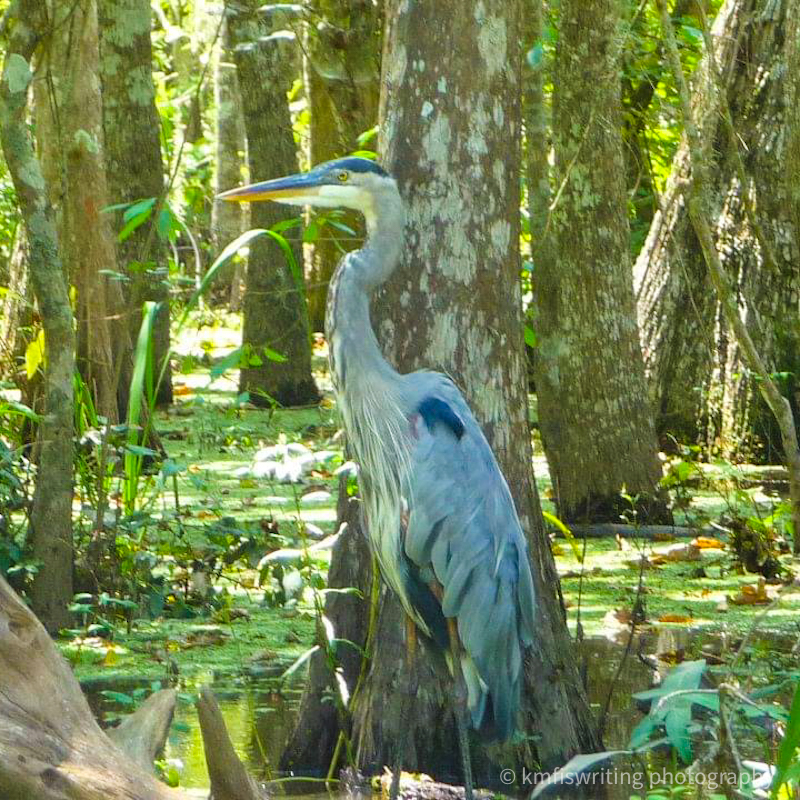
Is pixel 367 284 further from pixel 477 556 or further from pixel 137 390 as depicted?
pixel 137 390

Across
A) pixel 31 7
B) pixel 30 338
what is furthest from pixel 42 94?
pixel 31 7

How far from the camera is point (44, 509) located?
5316mm

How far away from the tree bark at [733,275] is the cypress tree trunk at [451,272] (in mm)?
4359

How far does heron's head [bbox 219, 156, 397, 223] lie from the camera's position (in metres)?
4.20

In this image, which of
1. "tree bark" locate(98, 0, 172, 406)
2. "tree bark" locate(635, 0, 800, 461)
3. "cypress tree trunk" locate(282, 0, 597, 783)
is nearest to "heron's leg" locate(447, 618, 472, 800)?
"cypress tree trunk" locate(282, 0, 597, 783)

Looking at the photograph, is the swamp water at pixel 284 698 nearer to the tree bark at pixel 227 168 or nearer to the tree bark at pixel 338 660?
the tree bark at pixel 338 660

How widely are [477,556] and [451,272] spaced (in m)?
0.90

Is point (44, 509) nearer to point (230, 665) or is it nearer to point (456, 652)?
point (230, 665)

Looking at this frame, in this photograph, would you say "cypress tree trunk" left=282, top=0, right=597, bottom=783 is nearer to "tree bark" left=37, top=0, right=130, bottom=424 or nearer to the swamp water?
the swamp water

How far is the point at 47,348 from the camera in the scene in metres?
5.26

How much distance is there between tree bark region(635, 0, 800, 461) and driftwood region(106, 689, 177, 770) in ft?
18.0

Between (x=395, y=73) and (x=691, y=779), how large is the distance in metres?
2.32

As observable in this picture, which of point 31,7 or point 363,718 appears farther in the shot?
point 31,7

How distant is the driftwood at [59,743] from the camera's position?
10.6 feet
